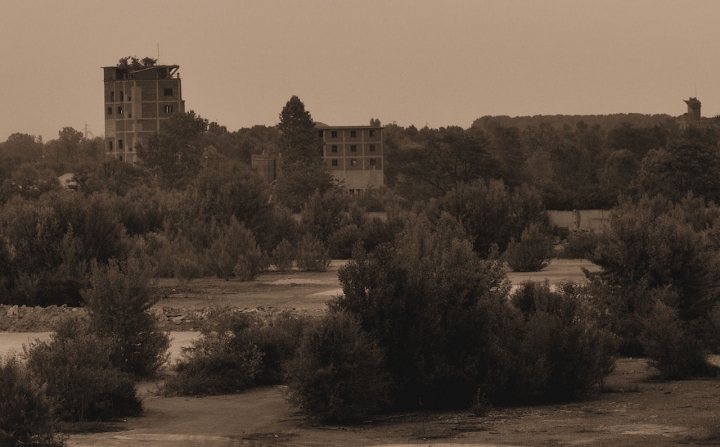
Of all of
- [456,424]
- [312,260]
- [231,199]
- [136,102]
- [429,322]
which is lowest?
[456,424]

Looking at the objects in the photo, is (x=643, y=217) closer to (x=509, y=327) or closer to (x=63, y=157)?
(x=509, y=327)

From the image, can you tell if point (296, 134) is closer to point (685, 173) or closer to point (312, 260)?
point (685, 173)

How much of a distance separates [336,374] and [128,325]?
6353 millimetres

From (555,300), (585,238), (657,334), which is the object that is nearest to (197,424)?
(555,300)

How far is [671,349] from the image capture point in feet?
72.5

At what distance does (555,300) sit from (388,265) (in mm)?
4027

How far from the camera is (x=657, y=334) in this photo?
2233 cm

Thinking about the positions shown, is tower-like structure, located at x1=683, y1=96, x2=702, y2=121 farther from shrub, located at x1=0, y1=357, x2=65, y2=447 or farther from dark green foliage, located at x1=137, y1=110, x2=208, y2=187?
shrub, located at x1=0, y1=357, x2=65, y2=447

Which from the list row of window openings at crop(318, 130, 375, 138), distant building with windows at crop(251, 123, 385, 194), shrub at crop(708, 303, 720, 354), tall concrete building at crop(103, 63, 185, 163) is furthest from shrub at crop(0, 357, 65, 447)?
tall concrete building at crop(103, 63, 185, 163)

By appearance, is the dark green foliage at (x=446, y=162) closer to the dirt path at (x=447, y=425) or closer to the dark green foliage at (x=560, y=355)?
the dark green foliage at (x=560, y=355)

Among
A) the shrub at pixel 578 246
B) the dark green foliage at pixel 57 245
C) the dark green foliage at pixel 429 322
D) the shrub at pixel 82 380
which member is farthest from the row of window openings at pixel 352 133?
the shrub at pixel 82 380

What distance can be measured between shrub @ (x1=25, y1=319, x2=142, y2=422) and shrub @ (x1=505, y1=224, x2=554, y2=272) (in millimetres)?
29796

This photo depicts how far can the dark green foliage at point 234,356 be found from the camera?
20.7m

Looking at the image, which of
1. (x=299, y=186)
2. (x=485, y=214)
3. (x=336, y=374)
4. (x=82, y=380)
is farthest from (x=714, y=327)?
(x=299, y=186)
